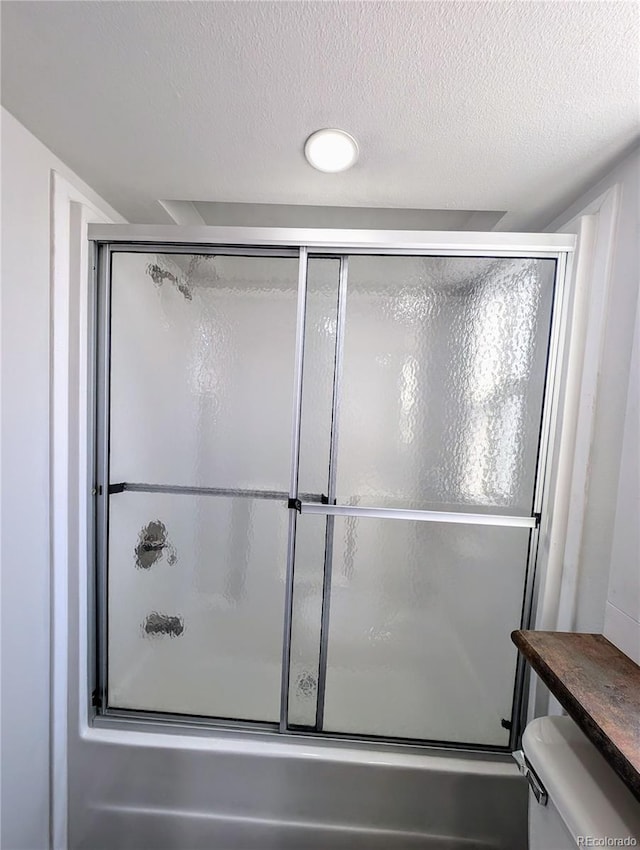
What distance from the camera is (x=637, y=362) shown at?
0.91 m

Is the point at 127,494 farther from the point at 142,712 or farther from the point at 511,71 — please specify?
the point at 511,71

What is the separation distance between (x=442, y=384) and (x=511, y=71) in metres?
0.84

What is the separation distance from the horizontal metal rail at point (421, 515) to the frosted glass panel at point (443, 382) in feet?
0.16

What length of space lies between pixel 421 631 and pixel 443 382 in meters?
1.01

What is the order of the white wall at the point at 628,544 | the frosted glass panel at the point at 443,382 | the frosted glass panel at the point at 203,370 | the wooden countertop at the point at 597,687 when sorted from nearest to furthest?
the wooden countertop at the point at 597,687
the white wall at the point at 628,544
the frosted glass panel at the point at 443,382
the frosted glass panel at the point at 203,370

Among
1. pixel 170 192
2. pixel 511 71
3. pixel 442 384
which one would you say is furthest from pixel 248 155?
pixel 442 384

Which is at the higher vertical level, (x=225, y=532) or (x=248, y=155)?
(x=248, y=155)

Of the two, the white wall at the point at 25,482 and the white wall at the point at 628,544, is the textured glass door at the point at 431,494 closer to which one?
the white wall at the point at 628,544

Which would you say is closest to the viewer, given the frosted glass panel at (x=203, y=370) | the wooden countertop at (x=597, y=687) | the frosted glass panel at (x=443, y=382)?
the wooden countertop at (x=597, y=687)

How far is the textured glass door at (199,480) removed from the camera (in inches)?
53.8

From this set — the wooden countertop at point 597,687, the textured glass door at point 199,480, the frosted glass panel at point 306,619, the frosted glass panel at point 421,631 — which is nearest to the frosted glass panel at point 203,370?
the textured glass door at point 199,480

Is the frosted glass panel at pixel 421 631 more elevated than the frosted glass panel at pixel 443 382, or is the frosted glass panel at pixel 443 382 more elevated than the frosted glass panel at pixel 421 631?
the frosted glass panel at pixel 443 382

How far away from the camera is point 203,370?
4.58 ft

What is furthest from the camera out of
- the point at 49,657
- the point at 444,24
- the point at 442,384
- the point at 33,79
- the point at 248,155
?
the point at 442,384
